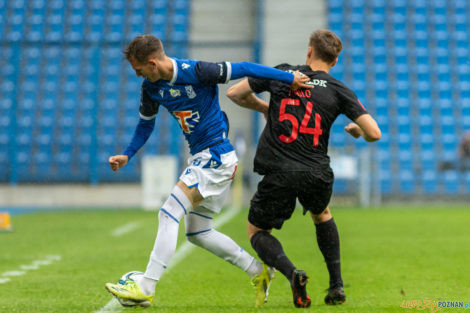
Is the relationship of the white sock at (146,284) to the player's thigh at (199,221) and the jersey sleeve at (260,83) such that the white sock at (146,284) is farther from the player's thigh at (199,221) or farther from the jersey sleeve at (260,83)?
the jersey sleeve at (260,83)

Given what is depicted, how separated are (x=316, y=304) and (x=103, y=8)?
19.0 m

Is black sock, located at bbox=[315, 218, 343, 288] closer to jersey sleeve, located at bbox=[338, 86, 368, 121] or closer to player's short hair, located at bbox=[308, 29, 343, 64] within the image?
jersey sleeve, located at bbox=[338, 86, 368, 121]

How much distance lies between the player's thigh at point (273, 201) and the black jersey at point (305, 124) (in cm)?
7

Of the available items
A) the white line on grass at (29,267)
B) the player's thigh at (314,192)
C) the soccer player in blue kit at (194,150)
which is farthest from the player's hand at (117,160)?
the white line on grass at (29,267)

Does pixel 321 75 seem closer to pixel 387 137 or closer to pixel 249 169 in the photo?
pixel 249 169

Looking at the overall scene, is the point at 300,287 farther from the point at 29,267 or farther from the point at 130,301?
the point at 29,267

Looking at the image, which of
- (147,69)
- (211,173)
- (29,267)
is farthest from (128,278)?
(29,267)

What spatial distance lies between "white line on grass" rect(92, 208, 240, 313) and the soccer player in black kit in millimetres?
951

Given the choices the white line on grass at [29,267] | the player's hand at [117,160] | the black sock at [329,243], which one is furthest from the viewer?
the white line on grass at [29,267]

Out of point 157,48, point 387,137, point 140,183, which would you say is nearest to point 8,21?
point 140,183

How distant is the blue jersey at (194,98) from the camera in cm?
436

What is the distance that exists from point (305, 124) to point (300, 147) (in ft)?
0.47

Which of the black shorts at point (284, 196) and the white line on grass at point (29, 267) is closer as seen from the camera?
the black shorts at point (284, 196)

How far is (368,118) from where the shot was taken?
14.0ft
